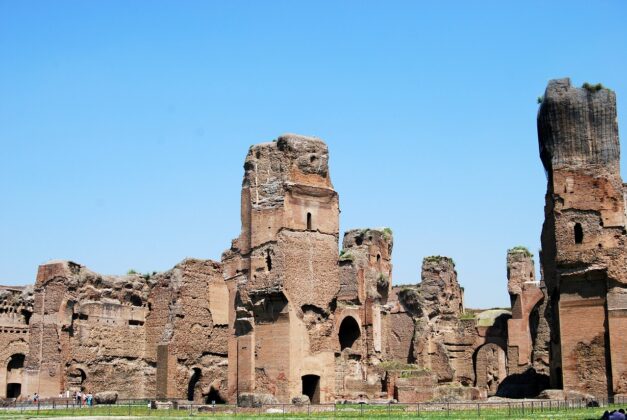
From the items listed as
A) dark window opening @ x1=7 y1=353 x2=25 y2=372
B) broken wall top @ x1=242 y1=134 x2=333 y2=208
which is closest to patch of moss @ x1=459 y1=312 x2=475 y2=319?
broken wall top @ x1=242 y1=134 x2=333 y2=208

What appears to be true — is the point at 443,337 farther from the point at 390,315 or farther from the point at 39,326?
the point at 39,326

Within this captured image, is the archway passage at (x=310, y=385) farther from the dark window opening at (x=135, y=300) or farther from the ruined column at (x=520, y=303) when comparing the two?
the ruined column at (x=520, y=303)

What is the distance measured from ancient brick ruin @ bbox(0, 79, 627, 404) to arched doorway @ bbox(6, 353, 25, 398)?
7 centimetres

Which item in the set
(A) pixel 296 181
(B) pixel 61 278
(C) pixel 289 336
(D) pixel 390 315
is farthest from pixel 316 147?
(D) pixel 390 315

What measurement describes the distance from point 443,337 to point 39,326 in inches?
873

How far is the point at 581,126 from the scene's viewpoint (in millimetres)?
34062

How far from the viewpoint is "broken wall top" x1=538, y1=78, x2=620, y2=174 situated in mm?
33688

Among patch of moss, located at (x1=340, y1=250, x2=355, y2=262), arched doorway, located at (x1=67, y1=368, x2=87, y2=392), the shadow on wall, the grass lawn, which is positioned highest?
patch of moss, located at (x1=340, y1=250, x2=355, y2=262)

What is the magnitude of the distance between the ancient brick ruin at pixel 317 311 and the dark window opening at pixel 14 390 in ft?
0.31

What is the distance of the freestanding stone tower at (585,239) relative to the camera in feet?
105

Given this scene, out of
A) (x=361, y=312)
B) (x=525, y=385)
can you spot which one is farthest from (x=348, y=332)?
(x=525, y=385)

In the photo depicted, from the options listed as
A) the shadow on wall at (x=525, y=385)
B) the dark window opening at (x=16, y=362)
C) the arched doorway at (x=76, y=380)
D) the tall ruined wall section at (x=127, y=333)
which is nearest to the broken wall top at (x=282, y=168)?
the tall ruined wall section at (x=127, y=333)

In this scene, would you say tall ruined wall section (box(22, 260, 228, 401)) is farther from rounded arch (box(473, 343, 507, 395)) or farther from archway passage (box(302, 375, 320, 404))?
rounded arch (box(473, 343, 507, 395))

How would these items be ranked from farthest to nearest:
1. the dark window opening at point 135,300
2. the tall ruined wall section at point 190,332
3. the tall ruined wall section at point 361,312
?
the dark window opening at point 135,300 < the tall ruined wall section at point 361,312 < the tall ruined wall section at point 190,332
